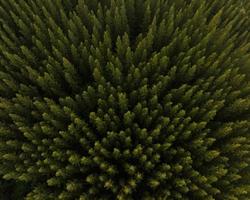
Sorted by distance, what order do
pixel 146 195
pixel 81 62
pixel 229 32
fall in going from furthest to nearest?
1. pixel 229 32
2. pixel 81 62
3. pixel 146 195

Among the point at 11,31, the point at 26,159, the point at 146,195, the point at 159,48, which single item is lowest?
the point at 146,195

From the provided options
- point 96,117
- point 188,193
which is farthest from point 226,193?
point 96,117

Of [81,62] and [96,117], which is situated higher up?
[81,62]

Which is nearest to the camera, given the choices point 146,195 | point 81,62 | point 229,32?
point 146,195

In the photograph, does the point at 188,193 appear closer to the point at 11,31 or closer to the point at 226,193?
the point at 226,193

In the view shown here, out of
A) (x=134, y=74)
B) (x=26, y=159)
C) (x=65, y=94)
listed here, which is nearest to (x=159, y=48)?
(x=134, y=74)

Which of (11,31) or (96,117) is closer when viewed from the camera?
(96,117)
